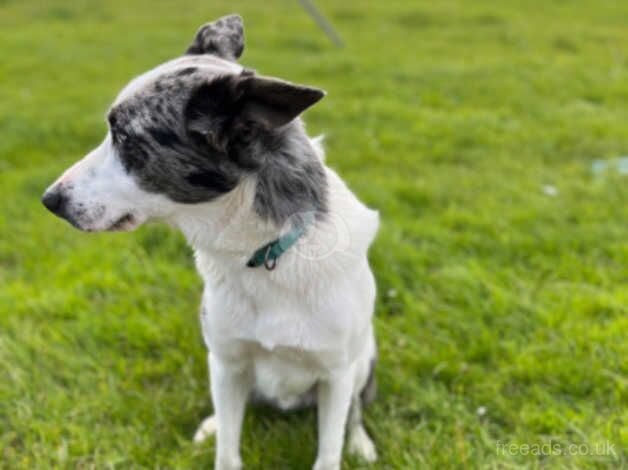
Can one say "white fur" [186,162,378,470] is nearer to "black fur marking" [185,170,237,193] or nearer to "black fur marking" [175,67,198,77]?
"black fur marking" [185,170,237,193]

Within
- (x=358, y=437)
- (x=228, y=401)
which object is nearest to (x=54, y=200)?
(x=228, y=401)

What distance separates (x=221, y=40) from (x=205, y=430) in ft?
5.38

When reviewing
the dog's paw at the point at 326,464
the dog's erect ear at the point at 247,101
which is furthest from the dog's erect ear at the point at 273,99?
the dog's paw at the point at 326,464

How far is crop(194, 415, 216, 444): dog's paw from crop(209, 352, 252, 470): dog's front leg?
0.25 m

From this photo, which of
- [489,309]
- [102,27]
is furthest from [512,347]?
[102,27]

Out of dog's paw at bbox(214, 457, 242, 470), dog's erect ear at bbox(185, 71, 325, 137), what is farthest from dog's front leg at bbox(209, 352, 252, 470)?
dog's erect ear at bbox(185, 71, 325, 137)

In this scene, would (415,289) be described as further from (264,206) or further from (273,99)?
(273,99)

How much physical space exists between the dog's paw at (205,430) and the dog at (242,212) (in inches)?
11.0

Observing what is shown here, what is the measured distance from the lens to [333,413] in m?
2.37

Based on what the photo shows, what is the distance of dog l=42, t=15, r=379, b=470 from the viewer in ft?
6.05

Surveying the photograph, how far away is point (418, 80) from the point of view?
A: 280 inches

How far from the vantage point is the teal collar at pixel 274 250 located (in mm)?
2045

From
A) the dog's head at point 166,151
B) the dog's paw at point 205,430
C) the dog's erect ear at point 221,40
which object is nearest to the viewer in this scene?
the dog's head at point 166,151

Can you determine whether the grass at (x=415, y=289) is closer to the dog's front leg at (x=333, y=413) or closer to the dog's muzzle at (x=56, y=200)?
the dog's front leg at (x=333, y=413)
